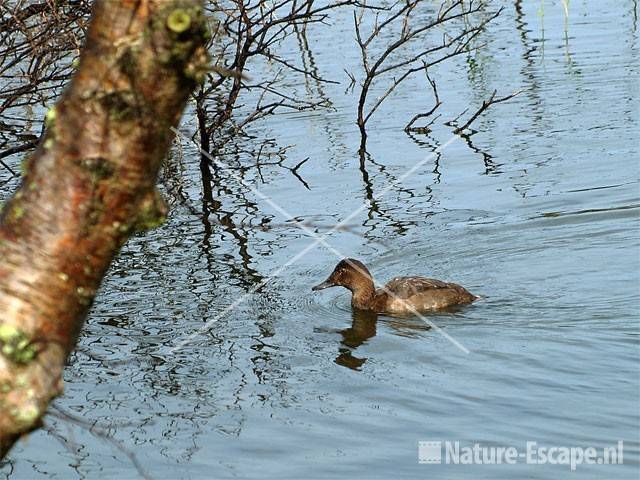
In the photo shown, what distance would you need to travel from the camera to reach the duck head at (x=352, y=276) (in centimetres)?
875

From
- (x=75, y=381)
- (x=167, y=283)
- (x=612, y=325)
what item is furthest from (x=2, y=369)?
(x=167, y=283)

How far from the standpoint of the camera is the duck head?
28.7 feet

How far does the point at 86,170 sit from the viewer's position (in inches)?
92.4

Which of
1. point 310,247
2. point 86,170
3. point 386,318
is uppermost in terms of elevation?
point 310,247

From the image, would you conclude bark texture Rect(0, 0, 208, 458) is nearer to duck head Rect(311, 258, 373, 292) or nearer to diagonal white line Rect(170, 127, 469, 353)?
diagonal white line Rect(170, 127, 469, 353)

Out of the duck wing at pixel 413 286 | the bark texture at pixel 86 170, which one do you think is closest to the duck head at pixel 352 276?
the duck wing at pixel 413 286

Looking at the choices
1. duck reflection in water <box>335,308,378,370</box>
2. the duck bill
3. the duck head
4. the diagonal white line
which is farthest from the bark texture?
the duck bill

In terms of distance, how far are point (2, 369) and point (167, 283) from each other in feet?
21.9

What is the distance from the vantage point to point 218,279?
9.10 meters

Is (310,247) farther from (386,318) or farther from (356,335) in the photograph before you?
(356,335)

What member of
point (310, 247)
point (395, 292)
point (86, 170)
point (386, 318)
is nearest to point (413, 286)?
point (395, 292)

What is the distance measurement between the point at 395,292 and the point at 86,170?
21.4 ft

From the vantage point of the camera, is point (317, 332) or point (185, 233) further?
point (185, 233)

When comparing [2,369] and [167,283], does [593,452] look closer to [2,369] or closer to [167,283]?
[2,369]
